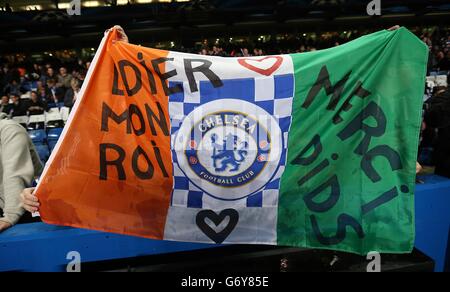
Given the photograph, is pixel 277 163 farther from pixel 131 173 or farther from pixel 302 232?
pixel 131 173

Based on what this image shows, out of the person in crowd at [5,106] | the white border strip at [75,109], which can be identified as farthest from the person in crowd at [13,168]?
the person in crowd at [5,106]

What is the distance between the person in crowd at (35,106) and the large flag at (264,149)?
6.32 metres

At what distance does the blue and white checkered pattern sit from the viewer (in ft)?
6.26

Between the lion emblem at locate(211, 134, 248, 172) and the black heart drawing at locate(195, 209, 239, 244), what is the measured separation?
10.0 inches

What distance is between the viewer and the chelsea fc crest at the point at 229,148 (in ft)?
6.25

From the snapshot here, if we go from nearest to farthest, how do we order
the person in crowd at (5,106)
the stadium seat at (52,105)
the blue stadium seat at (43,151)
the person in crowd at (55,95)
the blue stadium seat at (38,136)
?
the blue stadium seat at (43,151), the blue stadium seat at (38,136), the person in crowd at (5,106), the stadium seat at (52,105), the person in crowd at (55,95)

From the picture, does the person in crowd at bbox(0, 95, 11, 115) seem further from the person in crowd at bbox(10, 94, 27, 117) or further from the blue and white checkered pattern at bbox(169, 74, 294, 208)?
the blue and white checkered pattern at bbox(169, 74, 294, 208)

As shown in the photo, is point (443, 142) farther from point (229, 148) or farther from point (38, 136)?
point (38, 136)

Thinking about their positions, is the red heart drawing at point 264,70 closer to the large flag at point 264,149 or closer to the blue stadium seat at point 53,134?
Result: the large flag at point 264,149

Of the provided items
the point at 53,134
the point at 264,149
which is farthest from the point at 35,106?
the point at 264,149

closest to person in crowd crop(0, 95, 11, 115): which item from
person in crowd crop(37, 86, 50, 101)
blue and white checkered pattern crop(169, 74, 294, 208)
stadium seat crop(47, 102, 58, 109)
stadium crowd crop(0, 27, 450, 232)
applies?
stadium crowd crop(0, 27, 450, 232)

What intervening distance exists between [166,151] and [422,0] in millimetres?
20077

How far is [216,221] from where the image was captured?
1933 mm
